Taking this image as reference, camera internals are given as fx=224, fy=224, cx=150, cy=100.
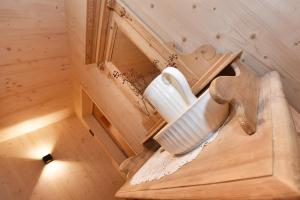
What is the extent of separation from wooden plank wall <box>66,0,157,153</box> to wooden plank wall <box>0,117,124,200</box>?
93 cm

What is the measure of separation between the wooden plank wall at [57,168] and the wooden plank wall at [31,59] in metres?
0.37

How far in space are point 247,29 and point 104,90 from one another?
1.23 meters

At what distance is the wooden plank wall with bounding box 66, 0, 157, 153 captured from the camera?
1542mm

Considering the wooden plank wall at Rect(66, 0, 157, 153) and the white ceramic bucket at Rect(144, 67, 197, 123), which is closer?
the white ceramic bucket at Rect(144, 67, 197, 123)

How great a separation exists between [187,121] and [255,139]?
236 mm

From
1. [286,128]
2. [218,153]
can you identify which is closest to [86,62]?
[218,153]

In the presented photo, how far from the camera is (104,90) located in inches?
70.8

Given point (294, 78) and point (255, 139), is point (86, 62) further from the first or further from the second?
point (255, 139)

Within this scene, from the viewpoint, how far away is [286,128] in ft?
1.30

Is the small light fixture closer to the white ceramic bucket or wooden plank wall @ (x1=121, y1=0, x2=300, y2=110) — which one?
wooden plank wall @ (x1=121, y1=0, x2=300, y2=110)

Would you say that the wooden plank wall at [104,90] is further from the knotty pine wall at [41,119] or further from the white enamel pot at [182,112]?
the white enamel pot at [182,112]

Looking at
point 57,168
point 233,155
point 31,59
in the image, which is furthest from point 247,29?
point 57,168

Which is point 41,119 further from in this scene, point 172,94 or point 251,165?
point 251,165

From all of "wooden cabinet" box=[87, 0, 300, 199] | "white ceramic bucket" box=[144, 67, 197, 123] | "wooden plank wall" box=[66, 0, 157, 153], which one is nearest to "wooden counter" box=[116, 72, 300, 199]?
"wooden cabinet" box=[87, 0, 300, 199]
